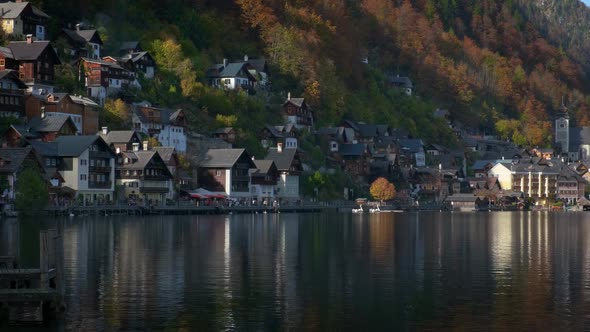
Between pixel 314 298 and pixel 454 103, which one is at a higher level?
pixel 454 103

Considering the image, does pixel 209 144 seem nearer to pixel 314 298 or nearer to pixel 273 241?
pixel 273 241

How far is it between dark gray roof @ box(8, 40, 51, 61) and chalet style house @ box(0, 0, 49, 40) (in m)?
5.64

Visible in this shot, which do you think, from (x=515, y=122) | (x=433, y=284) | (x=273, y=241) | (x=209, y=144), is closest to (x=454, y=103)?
(x=515, y=122)

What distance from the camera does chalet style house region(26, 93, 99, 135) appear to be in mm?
97250

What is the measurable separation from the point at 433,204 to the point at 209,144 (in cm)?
4522

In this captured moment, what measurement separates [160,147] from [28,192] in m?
27.3

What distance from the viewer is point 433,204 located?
486ft

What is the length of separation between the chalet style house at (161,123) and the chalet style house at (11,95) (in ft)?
50.0

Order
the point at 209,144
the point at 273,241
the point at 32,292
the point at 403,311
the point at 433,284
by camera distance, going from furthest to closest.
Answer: the point at 209,144 < the point at 273,241 < the point at 433,284 < the point at 403,311 < the point at 32,292

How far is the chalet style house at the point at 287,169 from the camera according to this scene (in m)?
120

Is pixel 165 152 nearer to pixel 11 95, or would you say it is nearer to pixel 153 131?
pixel 153 131

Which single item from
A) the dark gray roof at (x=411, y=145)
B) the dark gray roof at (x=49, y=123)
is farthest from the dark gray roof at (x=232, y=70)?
the dark gray roof at (x=49, y=123)

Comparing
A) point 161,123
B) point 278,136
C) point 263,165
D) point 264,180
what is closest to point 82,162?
point 161,123

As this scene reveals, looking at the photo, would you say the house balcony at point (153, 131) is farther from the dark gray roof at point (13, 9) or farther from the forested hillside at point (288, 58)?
the dark gray roof at point (13, 9)
